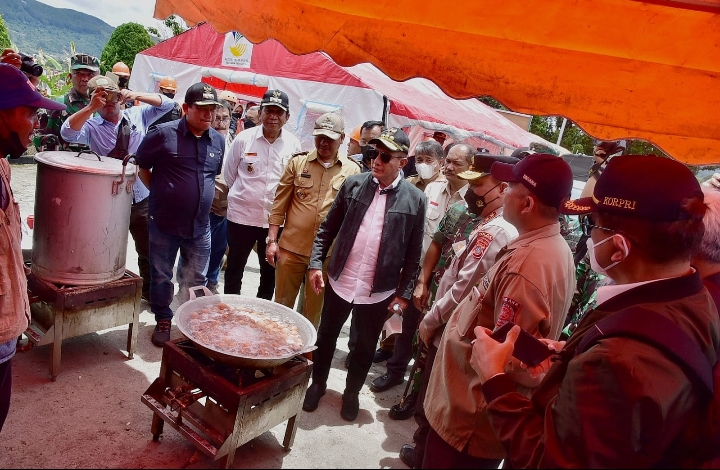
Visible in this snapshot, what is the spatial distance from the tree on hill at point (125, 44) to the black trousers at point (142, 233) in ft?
69.8

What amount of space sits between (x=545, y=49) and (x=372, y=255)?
1.80 meters

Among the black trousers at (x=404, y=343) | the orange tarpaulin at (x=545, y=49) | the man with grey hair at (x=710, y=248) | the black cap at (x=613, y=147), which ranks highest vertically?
the orange tarpaulin at (x=545, y=49)

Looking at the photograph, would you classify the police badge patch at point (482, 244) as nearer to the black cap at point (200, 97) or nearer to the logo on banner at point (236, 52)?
the black cap at point (200, 97)

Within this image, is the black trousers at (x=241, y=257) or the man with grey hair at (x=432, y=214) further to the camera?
the black trousers at (x=241, y=257)

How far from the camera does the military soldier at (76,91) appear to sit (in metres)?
4.75

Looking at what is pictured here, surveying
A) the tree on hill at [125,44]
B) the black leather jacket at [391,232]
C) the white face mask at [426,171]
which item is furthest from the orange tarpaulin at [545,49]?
the tree on hill at [125,44]

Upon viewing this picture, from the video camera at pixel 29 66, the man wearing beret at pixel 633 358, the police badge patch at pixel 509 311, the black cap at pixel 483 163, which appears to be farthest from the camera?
the video camera at pixel 29 66

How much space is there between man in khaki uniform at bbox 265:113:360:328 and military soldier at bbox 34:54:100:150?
2.47m

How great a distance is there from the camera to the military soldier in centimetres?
475

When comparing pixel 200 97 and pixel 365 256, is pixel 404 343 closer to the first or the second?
pixel 365 256

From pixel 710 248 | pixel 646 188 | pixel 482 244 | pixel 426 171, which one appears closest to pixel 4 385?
pixel 482 244

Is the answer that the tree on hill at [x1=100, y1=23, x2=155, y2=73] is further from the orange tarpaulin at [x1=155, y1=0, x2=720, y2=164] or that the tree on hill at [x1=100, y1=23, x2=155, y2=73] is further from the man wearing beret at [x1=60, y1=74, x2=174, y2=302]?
the orange tarpaulin at [x1=155, y1=0, x2=720, y2=164]

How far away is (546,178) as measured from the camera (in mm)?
2082

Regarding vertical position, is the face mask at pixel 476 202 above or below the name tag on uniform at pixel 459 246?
above
